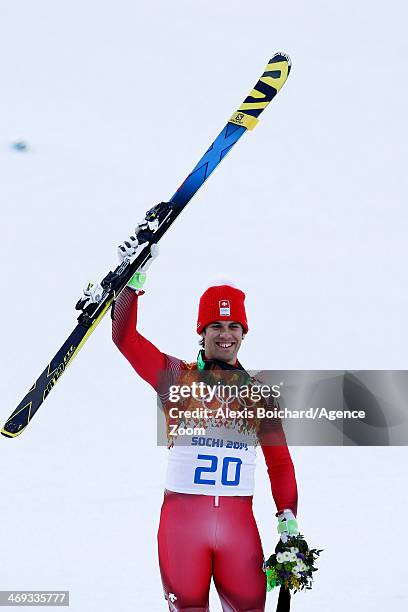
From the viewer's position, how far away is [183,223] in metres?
11.0

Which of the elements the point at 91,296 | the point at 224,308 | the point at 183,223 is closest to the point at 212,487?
the point at 224,308

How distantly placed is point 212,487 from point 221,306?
732mm

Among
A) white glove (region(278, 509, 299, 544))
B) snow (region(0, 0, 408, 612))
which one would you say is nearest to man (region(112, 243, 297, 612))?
white glove (region(278, 509, 299, 544))

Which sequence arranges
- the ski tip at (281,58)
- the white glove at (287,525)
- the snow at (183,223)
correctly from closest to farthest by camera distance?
1. the white glove at (287,525)
2. the ski tip at (281,58)
3. the snow at (183,223)

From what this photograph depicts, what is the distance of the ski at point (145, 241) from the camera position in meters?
3.83

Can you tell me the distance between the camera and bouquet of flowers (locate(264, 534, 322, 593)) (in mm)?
3533

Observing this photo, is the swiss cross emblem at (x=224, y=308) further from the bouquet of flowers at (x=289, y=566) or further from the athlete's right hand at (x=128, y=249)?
the bouquet of flowers at (x=289, y=566)

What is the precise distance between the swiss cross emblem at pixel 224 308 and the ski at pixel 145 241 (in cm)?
37

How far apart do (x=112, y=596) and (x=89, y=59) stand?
8799 millimetres

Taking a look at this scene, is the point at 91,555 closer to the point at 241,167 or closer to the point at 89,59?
the point at 241,167

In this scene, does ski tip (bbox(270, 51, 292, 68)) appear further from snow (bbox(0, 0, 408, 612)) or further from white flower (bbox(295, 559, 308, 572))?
snow (bbox(0, 0, 408, 612))

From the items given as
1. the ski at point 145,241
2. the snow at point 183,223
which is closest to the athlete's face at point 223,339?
the ski at point 145,241

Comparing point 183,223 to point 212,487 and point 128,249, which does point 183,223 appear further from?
point 212,487

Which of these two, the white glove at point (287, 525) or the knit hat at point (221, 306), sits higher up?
the knit hat at point (221, 306)
